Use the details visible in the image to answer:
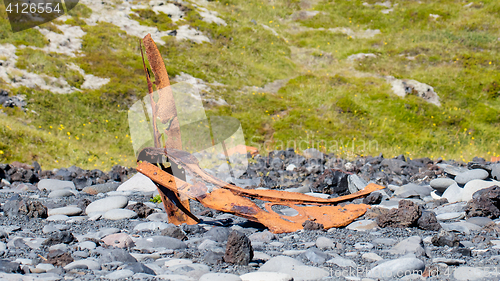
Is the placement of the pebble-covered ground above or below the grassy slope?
above

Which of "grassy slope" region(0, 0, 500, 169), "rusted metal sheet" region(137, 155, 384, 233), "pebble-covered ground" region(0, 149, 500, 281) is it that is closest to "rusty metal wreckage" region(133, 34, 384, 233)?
"rusted metal sheet" region(137, 155, 384, 233)

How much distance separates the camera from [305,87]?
2545cm

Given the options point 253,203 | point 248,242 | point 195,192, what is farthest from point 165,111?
point 248,242

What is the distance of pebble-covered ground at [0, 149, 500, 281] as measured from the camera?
3.40 meters

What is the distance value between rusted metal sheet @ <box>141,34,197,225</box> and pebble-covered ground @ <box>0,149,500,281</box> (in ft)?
1.15

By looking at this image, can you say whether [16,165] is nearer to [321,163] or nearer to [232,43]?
[321,163]

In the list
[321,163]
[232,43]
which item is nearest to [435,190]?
[321,163]

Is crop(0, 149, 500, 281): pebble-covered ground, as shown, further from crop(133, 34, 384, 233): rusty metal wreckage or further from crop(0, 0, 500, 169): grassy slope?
crop(0, 0, 500, 169): grassy slope

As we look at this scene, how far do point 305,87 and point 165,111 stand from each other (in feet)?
69.2

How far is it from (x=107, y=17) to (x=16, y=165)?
907 inches

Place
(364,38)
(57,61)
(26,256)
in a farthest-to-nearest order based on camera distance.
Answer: (364,38) → (57,61) → (26,256)

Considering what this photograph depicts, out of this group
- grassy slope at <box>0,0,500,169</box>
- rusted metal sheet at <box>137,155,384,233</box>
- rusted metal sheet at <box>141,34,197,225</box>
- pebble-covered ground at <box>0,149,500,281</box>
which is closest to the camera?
pebble-covered ground at <box>0,149,500,281</box>

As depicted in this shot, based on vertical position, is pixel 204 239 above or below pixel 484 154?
above

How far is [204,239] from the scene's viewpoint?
14.9 feet
